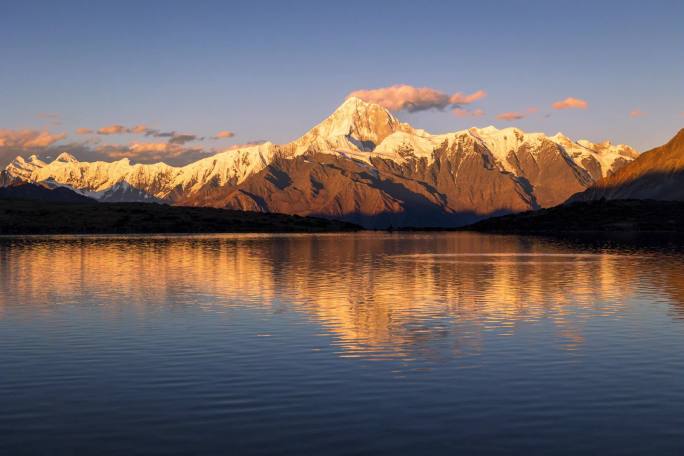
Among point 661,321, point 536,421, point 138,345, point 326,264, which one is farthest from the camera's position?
point 326,264

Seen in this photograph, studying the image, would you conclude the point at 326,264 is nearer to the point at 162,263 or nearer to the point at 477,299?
the point at 162,263

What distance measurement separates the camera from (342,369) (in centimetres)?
4366

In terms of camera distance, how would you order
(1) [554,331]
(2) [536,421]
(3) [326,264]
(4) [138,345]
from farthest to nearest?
(3) [326,264]
(1) [554,331]
(4) [138,345]
(2) [536,421]

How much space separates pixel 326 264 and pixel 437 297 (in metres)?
56.3

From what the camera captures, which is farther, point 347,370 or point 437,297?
point 437,297

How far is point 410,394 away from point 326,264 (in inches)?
3892

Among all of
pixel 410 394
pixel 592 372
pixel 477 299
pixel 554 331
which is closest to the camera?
pixel 410 394

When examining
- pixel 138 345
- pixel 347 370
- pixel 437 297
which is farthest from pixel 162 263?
pixel 347 370

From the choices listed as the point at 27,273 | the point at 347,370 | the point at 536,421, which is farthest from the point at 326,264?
the point at 536,421

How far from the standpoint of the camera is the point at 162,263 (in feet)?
449

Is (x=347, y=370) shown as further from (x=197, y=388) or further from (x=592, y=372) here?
(x=592, y=372)

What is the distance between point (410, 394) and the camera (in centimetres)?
3769

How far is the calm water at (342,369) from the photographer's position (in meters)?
31.0

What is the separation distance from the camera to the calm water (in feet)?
102
